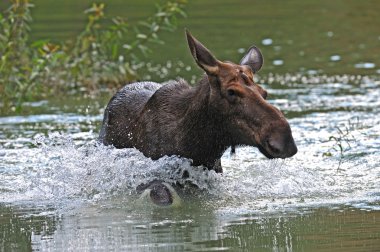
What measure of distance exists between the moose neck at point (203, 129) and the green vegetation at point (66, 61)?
519cm

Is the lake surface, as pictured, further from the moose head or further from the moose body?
the moose head

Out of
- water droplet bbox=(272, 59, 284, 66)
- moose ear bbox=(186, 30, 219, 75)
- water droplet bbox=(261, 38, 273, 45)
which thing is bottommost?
moose ear bbox=(186, 30, 219, 75)

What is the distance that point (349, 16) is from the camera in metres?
22.7

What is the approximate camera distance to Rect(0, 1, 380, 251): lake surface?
776 cm

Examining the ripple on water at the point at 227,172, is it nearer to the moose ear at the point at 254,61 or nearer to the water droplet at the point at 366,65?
the moose ear at the point at 254,61

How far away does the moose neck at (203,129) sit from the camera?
8.88 meters

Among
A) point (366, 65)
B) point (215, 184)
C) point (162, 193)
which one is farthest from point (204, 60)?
point (366, 65)

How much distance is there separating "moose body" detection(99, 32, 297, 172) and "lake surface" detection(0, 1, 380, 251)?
16cm

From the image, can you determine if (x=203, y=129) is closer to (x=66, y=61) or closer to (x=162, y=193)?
(x=162, y=193)

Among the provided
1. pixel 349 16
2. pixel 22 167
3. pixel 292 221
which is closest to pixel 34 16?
pixel 349 16

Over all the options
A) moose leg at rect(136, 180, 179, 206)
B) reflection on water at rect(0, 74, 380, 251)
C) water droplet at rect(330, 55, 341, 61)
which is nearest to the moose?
reflection on water at rect(0, 74, 380, 251)

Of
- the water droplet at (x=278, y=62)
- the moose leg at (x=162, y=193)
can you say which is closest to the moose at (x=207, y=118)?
the moose leg at (x=162, y=193)

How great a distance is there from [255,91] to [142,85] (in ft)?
7.13

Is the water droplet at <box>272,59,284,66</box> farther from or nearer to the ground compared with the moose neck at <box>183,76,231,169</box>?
farther from the ground
